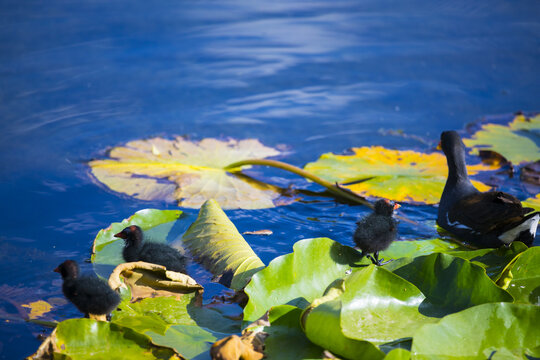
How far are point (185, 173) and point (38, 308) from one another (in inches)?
64.3

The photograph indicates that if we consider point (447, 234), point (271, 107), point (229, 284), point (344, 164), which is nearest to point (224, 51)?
point (271, 107)

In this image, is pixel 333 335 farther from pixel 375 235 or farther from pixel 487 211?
pixel 487 211

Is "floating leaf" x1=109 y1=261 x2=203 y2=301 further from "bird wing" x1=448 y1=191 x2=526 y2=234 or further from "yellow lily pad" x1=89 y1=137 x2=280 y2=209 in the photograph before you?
"bird wing" x1=448 y1=191 x2=526 y2=234

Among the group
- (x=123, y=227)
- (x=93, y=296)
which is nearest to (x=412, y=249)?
(x=123, y=227)

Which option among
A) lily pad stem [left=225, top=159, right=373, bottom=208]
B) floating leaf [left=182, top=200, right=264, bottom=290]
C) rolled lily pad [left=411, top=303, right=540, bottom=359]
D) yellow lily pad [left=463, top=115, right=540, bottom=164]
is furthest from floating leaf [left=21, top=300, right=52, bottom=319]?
yellow lily pad [left=463, top=115, right=540, bottom=164]

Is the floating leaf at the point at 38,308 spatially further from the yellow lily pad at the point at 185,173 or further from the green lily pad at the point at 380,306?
the green lily pad at the point at 380,306

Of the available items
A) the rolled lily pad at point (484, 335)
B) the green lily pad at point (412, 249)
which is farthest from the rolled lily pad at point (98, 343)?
the green lily pad at point (412, 249)

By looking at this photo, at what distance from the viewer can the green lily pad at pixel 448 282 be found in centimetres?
230

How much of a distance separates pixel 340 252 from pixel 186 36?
5272 mm

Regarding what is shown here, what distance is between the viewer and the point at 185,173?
411 centimetres

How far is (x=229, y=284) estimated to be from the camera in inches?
112

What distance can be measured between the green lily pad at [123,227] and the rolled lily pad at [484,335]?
5.58ft

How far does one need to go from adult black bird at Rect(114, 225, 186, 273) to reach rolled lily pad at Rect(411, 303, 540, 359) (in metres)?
1.38

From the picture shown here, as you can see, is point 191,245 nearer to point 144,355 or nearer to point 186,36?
point 144,355
